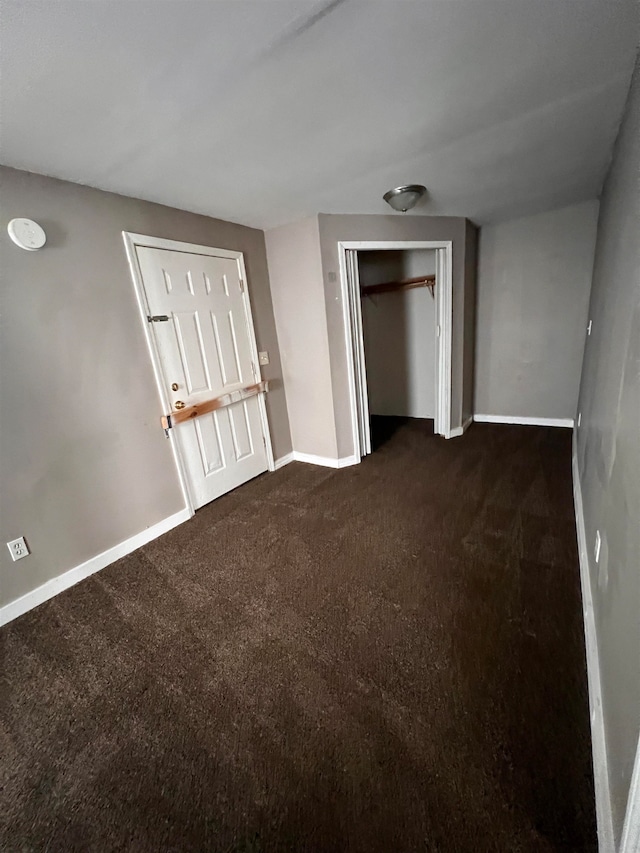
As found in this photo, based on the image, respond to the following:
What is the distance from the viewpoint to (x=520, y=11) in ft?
3.25

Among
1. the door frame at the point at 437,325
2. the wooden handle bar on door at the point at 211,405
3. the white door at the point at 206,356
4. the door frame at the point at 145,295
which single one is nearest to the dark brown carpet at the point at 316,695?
the door frame at the point at 145,295

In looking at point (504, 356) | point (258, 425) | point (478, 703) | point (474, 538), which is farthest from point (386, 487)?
point (504, 356)

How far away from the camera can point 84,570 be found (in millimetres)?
2043

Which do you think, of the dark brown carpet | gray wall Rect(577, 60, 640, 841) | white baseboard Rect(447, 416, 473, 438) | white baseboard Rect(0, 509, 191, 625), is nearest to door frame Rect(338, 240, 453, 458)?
white baseboard Rect(447, 416, 473, 438)

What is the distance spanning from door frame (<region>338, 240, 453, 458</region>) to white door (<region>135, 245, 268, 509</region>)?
87 centimetres

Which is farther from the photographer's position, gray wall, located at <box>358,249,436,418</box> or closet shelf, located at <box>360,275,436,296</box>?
gray wall, located at <box>358,249,436,418</box>

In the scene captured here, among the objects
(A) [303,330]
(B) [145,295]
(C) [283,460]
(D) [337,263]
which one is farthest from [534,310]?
(B) [145,295]

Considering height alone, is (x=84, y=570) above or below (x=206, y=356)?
below

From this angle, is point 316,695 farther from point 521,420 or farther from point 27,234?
point 521,420

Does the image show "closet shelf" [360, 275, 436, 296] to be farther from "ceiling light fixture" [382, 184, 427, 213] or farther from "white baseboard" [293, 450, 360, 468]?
"white baseboard" [293, 450, 360, 468]

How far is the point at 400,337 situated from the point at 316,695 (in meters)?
3.74

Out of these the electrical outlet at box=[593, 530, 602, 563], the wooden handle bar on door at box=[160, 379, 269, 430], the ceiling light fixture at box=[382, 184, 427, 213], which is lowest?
the electrical outlet at box=[593, 530, 602, 563]

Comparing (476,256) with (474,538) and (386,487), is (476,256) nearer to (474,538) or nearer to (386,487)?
(386,487)

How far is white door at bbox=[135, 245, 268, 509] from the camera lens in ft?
7.64
